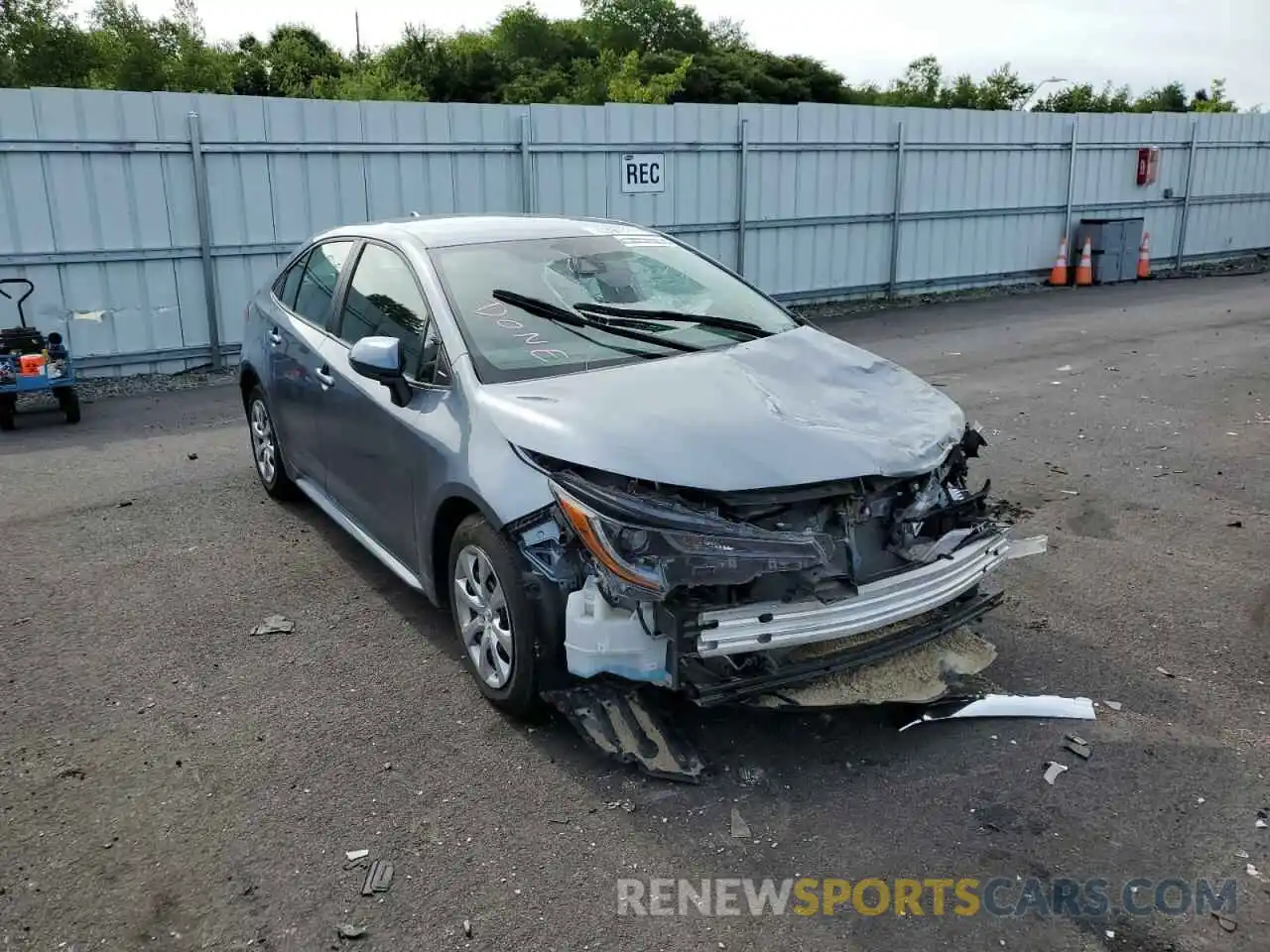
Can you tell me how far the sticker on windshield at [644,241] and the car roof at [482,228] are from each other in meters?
0.05

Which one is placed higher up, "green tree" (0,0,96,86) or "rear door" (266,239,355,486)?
"green tree" (0,0,96,86)

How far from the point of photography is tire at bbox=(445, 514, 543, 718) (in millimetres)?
3588

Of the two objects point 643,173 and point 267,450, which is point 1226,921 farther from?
point 643,173

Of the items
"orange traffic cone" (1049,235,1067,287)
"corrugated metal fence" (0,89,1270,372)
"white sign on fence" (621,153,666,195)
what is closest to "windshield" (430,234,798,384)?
"corrugated metal fence" (0,89,1270,372)

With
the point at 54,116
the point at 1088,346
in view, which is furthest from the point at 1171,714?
the point at 54,116

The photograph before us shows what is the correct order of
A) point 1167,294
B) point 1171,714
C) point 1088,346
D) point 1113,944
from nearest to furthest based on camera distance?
1. point 1113,944
2. point 1171,714
3. point 1088,346
4. point 1167,294

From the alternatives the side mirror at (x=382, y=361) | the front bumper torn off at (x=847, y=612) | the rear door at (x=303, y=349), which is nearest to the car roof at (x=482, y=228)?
the rear door at (x=303, y=349)

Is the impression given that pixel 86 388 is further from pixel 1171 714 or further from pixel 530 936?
pixel 1171 714

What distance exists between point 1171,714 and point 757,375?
6.50 feet

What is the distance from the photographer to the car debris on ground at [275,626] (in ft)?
15.5

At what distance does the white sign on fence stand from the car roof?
767 cm

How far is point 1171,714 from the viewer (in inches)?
155

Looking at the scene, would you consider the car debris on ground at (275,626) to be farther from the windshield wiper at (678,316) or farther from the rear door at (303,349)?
the windshield wiper at (678,316)

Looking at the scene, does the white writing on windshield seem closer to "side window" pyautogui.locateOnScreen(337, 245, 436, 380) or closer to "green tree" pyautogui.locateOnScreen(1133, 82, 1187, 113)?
"side window" pyautogui.locateOnScreen(337, 245, 436, 380)
